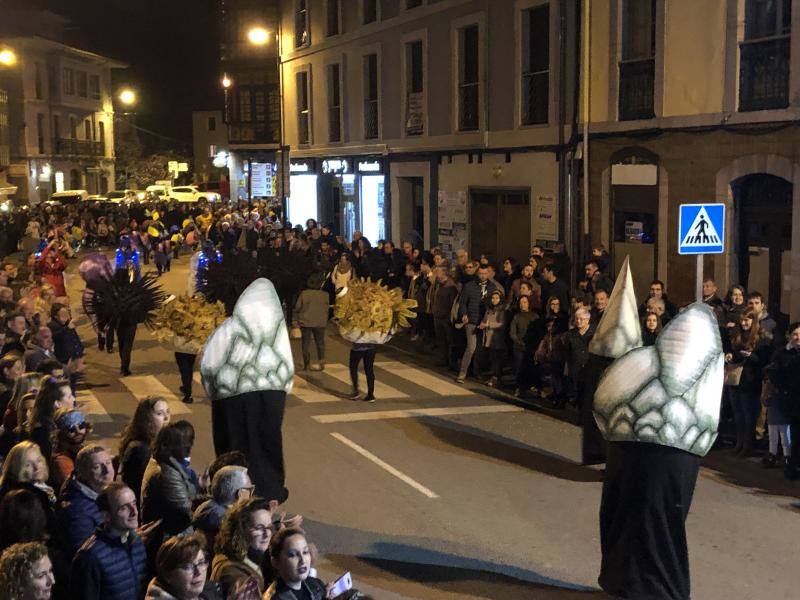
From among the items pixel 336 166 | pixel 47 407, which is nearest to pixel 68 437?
pixel 47 407

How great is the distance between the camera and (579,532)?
9383mm

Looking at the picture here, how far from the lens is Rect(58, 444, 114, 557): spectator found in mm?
6250

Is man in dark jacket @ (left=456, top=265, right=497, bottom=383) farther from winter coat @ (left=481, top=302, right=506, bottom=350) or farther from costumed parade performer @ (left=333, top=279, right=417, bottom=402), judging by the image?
costumed parade performer @ (left=333, top=279, right=417, bottom=402)

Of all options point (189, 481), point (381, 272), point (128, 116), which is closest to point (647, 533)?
point (189, 481)

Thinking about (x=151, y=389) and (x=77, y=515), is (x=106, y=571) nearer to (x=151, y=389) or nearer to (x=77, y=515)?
(x=77, y=515)

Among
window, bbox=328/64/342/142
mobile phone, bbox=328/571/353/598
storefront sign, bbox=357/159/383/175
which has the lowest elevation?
mobile phone, bbox=328/571/353/598

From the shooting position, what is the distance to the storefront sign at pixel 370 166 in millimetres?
31908

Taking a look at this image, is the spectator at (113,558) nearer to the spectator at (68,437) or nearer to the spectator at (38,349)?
the spectator at (68,437)

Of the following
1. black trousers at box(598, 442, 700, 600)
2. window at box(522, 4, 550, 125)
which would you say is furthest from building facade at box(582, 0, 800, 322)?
black trousers at box(598, 442, 700, 600)

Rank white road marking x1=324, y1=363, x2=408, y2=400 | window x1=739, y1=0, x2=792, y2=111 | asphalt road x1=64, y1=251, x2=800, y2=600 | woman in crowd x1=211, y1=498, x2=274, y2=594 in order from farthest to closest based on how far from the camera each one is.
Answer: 1. window x1=739, y1=0, x2=792, y2=111
2. white road marking x1=324, y1=363, x2=408, y2=400
3. asphalt road x1=64, y1=251, x2=800, y2=600
4. woman in crowd x1=211, y1=498, x2=274, y2=594

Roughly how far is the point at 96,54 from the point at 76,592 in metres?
77.4

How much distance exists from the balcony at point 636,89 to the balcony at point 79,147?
192 ft

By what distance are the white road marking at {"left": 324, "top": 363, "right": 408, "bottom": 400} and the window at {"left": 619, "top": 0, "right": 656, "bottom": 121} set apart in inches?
270

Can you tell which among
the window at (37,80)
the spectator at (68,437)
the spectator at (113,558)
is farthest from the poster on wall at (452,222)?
the window at (37,80)
